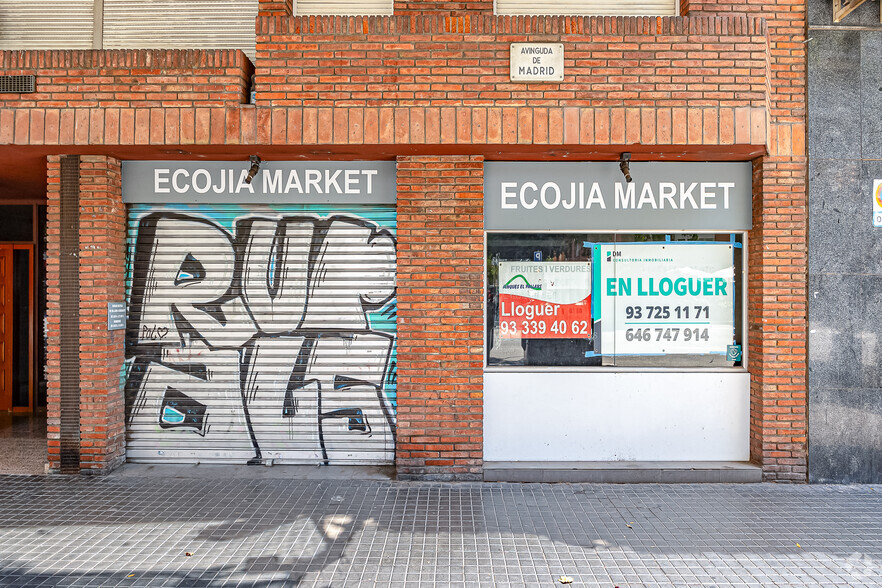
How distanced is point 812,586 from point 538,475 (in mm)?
2493

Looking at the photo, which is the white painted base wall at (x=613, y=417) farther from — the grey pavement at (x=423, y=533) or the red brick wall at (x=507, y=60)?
the red brick wall at (x=507, y=60)

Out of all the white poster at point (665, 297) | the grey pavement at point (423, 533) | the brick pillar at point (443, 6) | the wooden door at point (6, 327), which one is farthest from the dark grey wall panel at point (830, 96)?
the wooden door at point (6, 327)

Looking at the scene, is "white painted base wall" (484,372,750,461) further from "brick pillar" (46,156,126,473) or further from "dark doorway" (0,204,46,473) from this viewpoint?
"dark doorway" (0,204,46,473)

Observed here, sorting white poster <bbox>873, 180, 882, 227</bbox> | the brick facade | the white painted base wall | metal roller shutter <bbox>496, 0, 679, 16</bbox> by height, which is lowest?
the white painted base wall

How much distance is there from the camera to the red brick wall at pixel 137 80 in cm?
555

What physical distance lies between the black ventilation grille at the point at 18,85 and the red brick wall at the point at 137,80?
0.05 metres

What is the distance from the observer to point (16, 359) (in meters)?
9.15

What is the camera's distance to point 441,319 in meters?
5.82

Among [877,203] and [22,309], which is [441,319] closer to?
[877,203]

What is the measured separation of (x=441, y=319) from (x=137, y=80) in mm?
3883

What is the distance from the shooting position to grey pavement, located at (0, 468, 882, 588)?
13.0 ft

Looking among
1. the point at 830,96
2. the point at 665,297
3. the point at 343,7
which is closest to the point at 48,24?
the point at 343,7

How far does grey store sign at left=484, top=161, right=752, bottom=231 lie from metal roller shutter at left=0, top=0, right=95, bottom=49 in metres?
4.91

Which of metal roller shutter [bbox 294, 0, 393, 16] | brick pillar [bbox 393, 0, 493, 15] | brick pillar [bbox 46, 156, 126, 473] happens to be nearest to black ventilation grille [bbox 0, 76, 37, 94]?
brick pillar [bbox 46, 156, 126, 473]
